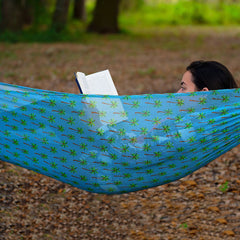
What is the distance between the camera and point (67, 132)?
94.3 inches

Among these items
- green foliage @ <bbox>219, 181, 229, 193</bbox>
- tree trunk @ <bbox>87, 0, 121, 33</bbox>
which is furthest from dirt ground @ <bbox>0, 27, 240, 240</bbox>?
tree trunk @ <bbox>87, 0, 121, 33</bbox>

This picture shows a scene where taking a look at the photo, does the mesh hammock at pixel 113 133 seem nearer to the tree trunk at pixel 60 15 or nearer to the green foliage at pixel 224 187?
the green foliage at pixel 224 187

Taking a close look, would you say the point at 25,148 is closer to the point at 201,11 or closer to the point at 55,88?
the point at 55,88

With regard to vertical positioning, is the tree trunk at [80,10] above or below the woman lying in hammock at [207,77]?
below

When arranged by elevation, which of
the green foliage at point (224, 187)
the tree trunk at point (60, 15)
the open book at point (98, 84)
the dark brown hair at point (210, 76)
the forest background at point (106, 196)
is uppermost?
the dark brown hair at point (210, 76)

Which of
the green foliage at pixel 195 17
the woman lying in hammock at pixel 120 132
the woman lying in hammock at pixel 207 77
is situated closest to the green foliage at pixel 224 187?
the woman lying in hammock at pixel 120 132

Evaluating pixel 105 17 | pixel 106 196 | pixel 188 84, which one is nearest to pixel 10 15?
pixel 105 17

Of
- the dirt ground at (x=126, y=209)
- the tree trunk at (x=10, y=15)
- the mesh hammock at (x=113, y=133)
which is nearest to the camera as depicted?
the mesh hammock at (x=113, y=133)

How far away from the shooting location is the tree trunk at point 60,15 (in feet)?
36.7

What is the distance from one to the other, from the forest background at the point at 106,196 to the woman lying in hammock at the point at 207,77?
3.31 ft

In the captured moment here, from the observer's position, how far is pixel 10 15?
11.2 metres

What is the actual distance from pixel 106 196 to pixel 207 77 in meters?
1.37

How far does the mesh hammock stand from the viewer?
7.72 feet

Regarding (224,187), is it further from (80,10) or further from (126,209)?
(80,10)
